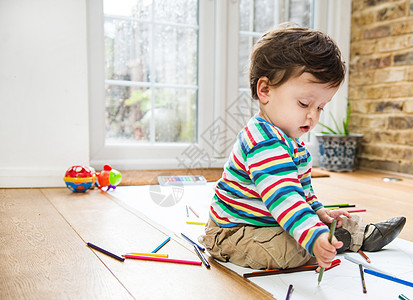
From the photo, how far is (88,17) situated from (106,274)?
76.0 inches

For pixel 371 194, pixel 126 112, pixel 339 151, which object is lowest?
pixel 371 194

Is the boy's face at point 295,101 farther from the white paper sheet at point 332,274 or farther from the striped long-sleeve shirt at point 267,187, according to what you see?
the white paper sheet at point 332,274

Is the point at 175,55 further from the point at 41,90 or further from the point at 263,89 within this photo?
the point at 263,89

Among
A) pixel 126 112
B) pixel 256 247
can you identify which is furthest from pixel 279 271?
pixel 126 112

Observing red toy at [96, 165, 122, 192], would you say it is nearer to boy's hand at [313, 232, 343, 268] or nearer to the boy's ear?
the boy's ear

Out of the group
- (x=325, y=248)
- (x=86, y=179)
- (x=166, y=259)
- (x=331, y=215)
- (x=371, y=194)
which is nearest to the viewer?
(x=325, y=248)

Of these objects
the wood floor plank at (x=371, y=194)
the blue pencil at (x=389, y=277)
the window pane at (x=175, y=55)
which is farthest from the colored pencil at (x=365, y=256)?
the window pane at (x=175, y=55)

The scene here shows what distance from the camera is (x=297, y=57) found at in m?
0.99

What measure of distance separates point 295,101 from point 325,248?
372mm

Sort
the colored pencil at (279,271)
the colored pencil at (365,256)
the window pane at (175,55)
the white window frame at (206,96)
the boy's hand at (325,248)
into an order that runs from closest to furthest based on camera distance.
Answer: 1. the boy's hand at (325,248)
2. the colored pencil at (279,271)
3. the colored pencil at (365,256)
4. the white window frame at (206,96)
5. the window pane at (175,55)

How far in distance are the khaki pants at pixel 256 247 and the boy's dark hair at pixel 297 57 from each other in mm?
386

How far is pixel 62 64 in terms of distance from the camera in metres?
2.07

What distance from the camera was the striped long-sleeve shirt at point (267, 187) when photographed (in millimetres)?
895

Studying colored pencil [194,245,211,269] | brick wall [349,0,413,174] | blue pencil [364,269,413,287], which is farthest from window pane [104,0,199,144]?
blue pencil [364,269,413,287]
